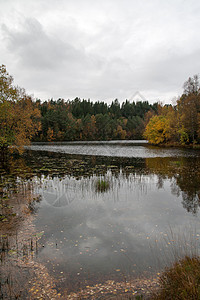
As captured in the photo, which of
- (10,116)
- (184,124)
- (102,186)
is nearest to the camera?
(102,186)

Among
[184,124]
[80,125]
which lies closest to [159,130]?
[184,124]

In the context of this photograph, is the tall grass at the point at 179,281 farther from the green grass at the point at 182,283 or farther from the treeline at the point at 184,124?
the treeline at the point at 184,124

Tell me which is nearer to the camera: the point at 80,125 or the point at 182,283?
the point at 182,283

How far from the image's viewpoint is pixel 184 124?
59.3 metres

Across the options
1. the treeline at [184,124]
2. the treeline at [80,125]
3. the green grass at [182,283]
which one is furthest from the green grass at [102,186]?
the treeline at [80,125]

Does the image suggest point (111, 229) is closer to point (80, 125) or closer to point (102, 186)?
point (102, 186)

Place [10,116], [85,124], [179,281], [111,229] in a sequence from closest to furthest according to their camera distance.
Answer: [179,281] < [111,229] < [10,116] < [85,124]

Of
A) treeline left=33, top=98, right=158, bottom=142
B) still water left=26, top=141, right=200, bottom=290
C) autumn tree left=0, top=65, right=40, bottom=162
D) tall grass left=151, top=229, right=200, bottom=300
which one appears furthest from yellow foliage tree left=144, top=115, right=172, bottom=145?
tall grass left=151, top=229, right=200, bottom=300

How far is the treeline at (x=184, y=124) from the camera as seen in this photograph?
188ft

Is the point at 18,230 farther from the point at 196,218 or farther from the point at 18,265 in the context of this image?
the point at 196,218

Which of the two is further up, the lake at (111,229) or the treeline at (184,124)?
the treeline at (184,124)

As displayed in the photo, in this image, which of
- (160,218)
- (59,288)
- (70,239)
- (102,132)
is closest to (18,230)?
(70,239)

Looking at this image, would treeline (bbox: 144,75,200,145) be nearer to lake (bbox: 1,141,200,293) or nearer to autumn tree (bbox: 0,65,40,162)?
autumn tree (bbox: 0,65,40,162)

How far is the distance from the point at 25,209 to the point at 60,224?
2.79 m
